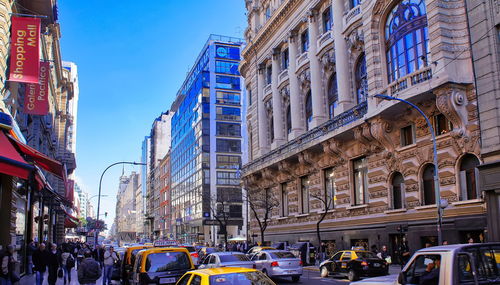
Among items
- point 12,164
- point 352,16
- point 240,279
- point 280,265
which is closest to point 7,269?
point 12,164

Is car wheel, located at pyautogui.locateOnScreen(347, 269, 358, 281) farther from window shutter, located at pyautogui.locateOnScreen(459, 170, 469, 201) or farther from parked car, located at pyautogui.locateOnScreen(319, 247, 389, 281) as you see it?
window shutter, located at pyautogui.locateOnScreen(459, 170, 469, 201)

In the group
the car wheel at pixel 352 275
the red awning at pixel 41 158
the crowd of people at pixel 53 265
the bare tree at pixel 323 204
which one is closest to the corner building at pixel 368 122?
the bare tree at pixel 323 204

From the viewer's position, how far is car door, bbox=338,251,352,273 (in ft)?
78.3

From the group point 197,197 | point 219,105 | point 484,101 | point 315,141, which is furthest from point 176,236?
point 484,101

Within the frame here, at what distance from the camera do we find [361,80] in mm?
35344

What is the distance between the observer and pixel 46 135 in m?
41.9

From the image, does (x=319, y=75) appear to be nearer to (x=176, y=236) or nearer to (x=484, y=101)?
(x=484, y=101)

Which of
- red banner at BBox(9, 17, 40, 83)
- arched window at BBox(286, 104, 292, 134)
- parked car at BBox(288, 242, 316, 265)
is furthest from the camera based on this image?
arched window at BBox(286, 104, 292, 134)

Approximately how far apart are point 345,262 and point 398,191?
8.36 meters

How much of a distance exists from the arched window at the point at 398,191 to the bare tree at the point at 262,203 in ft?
58.9

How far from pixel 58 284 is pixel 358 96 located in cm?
2367

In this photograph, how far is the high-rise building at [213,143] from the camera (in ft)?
292

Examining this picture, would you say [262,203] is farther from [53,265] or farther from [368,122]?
[53,265]

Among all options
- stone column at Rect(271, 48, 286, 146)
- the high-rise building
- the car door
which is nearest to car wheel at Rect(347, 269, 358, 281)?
the car door
